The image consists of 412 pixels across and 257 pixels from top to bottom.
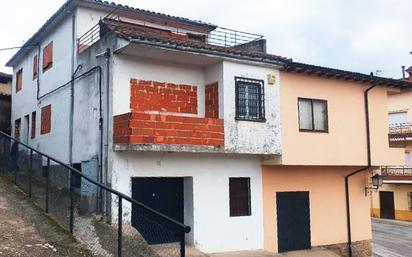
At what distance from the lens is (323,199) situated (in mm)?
16422

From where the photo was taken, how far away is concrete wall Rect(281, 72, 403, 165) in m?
14.5

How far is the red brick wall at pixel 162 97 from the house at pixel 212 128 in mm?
34

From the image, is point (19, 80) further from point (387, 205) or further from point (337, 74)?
point (387, 205)

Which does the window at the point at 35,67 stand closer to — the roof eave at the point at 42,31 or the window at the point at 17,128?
the roof eave at the point at 42,31

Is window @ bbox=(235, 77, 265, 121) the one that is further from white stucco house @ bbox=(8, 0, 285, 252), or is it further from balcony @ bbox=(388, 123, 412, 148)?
balcony @ bbox=(388, 123, 412, 148)

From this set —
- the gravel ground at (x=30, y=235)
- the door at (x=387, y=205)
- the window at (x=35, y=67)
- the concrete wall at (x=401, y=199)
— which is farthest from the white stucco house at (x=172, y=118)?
the door at (x=387, y=205)

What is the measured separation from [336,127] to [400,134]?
1884 centimetres

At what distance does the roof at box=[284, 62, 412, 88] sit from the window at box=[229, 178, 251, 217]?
389 cm

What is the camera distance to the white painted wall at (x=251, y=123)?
42.9 ft

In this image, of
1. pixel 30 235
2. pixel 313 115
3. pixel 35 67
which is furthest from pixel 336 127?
pixel 35 67

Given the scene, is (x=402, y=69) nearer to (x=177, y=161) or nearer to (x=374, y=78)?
(x=374, y=78)

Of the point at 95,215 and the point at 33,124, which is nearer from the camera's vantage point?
the point at 95,215

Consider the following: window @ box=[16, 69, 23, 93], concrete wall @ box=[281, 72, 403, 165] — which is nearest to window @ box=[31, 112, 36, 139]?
window @ box=[16, 69, 23, 93]

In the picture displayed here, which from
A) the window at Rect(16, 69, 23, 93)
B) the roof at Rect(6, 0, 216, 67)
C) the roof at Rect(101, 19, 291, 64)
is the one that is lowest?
the roof at Rect(101, 19, 291, 64)
